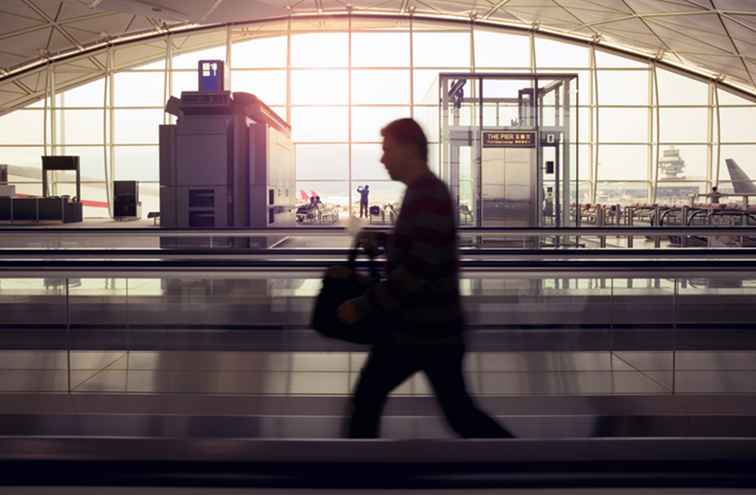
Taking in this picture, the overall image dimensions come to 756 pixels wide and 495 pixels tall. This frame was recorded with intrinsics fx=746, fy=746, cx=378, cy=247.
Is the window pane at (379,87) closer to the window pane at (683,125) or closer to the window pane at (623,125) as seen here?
the window pane at (623,125)

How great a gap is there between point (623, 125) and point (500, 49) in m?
7.15

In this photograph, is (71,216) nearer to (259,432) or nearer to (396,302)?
(259,432)

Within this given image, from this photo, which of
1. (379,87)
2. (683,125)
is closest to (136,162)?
(379,87)

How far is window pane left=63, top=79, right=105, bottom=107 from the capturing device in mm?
37000

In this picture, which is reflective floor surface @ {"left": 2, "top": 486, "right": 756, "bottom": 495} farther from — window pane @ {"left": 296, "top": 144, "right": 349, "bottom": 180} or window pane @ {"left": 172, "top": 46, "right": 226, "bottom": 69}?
window pane @ {"left": 172, "top": 46, "right": 226, "bottom": 69}

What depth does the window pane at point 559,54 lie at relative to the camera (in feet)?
124

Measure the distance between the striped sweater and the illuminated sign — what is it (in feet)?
48.2

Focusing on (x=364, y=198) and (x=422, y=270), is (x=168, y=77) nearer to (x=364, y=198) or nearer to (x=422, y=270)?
(x=364, y=198)

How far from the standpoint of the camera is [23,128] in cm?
3766

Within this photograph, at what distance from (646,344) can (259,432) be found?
141 inches

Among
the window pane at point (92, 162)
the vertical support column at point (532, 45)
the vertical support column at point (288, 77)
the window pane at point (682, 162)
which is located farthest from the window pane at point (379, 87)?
the window pane at point (682, 162)

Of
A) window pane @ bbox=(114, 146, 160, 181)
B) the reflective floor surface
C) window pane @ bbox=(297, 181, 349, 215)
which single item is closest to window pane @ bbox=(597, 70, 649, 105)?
window pane @ bbox=(297, 181, 349, 215)

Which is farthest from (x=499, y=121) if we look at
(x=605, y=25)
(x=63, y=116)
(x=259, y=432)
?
(x=63, y=116)

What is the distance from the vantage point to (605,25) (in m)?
36.2
